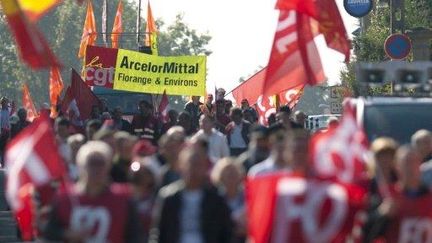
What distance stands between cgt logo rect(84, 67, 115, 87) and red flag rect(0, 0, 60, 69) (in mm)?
22854

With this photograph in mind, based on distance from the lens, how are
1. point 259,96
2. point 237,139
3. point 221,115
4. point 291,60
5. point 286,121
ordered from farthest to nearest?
1. point 259,96
2. point 221,115
3. point 237,139
4. point 286,121
5. point 291,60

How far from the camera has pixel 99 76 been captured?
42.1 meters

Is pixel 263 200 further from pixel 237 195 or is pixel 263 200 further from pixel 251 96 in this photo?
pixel 251 96

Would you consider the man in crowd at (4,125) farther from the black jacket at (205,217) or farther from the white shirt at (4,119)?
the black jacket at (205,217)

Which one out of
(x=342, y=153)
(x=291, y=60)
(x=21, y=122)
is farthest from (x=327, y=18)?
(x=21, y=122)

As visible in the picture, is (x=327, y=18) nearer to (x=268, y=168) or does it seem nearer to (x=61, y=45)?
(x=268, y=168)

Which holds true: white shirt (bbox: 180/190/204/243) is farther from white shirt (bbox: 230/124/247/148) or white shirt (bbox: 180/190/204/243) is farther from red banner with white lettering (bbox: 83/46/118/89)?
red banner with white lettering (bbox: 83/46/118/89)

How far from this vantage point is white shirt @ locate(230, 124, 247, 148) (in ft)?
93.9

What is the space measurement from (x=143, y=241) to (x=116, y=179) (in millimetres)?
1753

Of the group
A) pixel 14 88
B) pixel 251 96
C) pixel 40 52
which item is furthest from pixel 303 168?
pixel 14 88

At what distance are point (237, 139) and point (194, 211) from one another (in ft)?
47.8

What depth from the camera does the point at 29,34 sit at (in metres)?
18.0

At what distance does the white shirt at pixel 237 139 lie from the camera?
93.9ft

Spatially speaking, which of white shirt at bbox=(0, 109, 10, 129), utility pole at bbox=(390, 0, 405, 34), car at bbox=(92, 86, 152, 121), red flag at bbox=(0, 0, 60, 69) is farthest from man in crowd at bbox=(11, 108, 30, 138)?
red flag at bbox=(0, 0, 60, 69)
